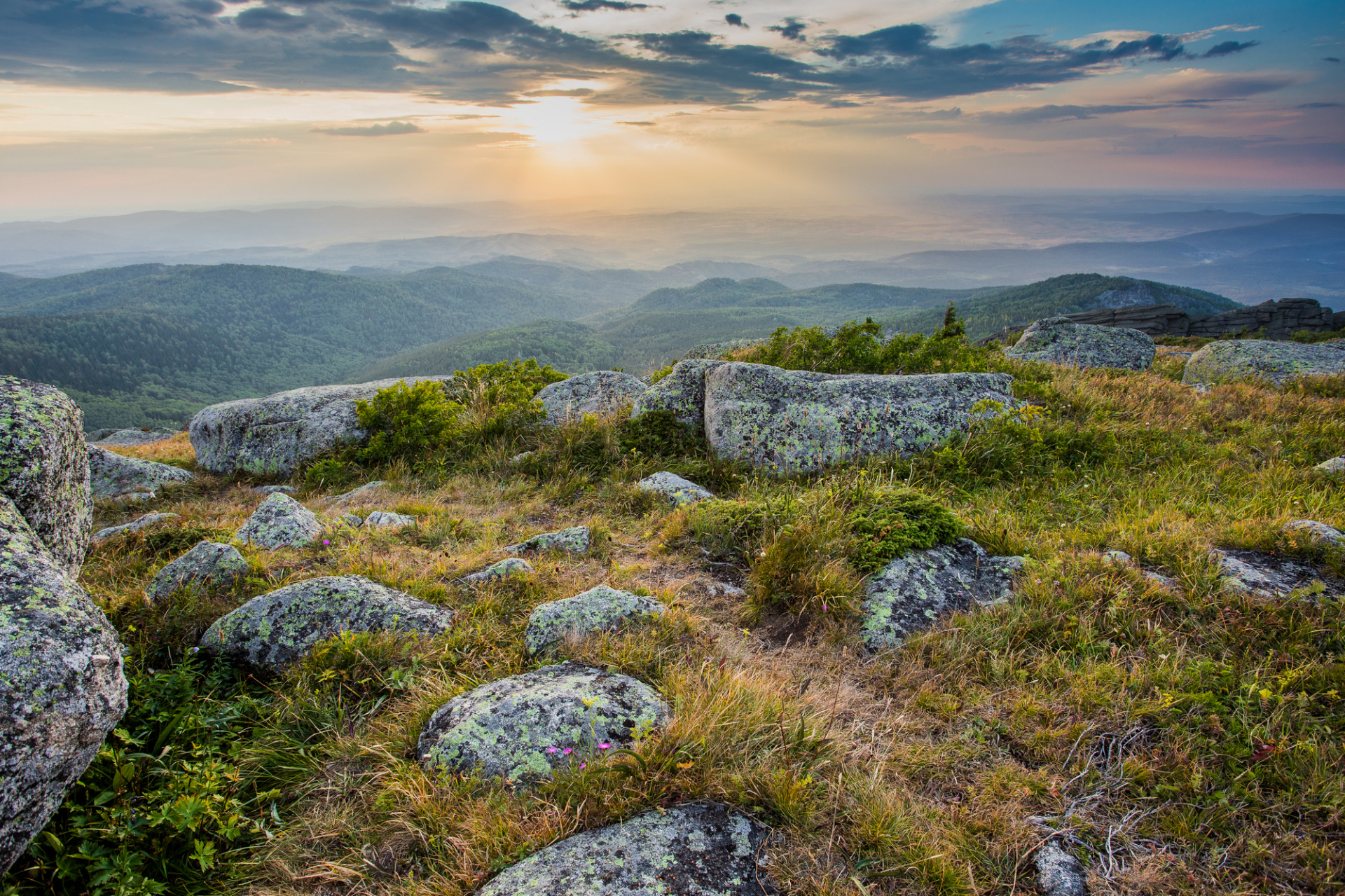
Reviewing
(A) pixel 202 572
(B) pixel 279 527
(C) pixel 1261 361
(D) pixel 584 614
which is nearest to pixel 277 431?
(B) pixel 279 527

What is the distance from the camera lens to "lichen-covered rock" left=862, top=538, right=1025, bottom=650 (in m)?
4.70

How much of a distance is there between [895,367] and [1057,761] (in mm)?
8988

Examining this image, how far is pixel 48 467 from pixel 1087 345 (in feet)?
78.5

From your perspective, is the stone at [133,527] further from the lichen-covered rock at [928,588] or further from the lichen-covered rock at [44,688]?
the lichen-covered rock at [928,588]

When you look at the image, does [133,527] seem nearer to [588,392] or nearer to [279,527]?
[279,527]

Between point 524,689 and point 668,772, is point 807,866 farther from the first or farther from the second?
point 524,689

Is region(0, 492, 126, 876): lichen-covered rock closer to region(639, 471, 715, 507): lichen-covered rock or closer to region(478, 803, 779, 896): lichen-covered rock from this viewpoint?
region(478, 803, 779, 896): lichen-covered rock

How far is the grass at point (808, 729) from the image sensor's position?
2.82 m

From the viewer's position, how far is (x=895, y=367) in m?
11.5

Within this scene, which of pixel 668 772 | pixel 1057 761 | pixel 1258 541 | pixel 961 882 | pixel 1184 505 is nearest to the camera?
pixel 961 882

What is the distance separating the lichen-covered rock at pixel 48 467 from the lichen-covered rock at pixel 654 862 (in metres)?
4.28

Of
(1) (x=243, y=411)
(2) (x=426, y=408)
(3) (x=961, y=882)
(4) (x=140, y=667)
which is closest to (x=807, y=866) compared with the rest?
(3) (x=961, y=882)

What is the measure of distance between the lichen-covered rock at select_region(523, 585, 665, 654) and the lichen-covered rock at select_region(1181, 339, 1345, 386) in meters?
16.0

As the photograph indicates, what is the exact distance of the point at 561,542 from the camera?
6.34m
